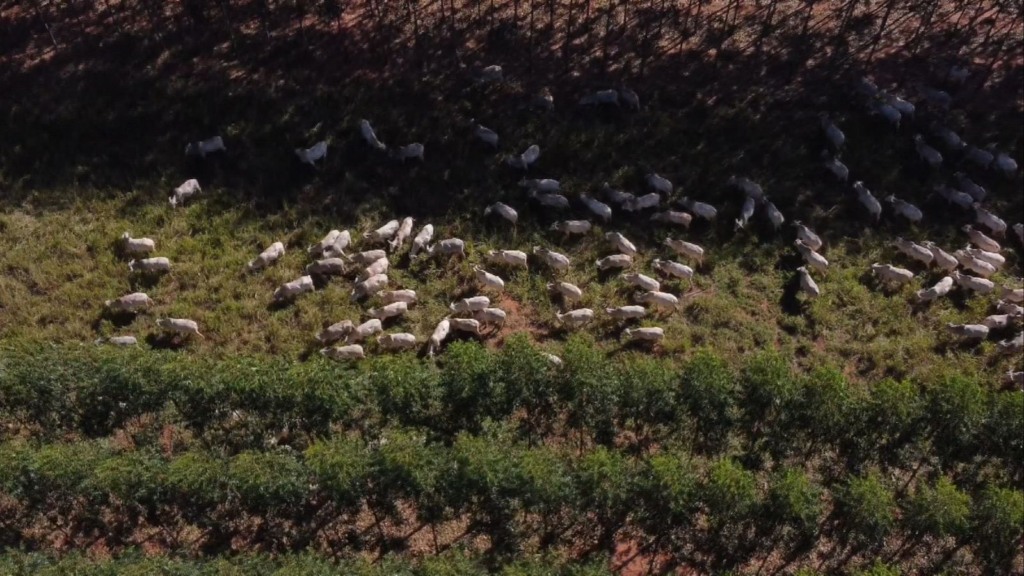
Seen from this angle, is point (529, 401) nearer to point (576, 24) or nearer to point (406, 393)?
point (406, 393)

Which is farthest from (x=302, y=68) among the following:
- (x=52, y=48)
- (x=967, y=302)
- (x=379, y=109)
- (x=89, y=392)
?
(x=967, y=302)

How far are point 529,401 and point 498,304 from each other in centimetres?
379

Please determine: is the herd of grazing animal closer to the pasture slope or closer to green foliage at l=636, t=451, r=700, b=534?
the pasture slope

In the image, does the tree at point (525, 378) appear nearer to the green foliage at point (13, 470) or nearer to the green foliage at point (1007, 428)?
the green foliage at point (1007, 428)

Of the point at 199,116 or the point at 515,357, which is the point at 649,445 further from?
the point at 199,116

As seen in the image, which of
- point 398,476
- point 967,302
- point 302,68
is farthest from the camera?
point 302,68

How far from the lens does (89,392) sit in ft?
53.9

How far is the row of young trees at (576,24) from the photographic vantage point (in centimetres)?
2623

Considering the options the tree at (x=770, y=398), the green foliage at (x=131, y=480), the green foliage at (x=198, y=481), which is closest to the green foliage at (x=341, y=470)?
the green foliage at (x=198, y=481)

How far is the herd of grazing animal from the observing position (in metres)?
19.1

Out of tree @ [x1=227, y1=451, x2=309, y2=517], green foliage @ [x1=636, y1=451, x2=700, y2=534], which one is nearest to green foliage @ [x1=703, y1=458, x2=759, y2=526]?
green foliage @ [x1=636, y1=451, x2=700, y2=534]

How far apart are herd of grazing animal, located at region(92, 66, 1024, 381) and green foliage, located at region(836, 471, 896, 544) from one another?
511 cm

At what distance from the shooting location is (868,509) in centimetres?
1473

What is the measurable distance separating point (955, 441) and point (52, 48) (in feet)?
82.9
